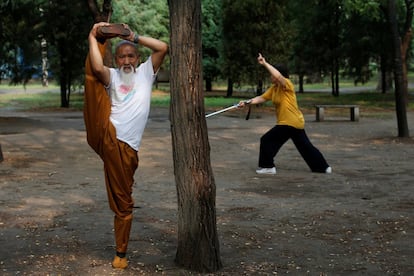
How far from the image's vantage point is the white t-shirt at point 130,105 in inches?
197

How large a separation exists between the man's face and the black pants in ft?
18.9

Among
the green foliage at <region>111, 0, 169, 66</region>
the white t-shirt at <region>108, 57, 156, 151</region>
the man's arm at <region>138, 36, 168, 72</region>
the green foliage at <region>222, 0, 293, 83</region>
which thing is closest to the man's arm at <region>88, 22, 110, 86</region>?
the white t-shirt at <region>108, 57, 156, 151</region>

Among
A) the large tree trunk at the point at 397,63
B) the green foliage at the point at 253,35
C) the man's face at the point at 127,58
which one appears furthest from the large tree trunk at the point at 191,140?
the green foliage at the point at 253,35

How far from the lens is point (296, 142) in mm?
10742

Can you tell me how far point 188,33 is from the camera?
4906mm

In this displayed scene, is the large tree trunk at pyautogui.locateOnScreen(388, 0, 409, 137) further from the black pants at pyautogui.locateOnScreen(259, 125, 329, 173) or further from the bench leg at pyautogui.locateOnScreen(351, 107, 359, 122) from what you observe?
the bench leg at pyautogui.locateOnScreen(351, 107, 359, 122)

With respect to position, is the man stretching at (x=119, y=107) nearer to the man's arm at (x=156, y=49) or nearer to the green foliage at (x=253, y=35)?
the man's arm at (x=156, y=49)

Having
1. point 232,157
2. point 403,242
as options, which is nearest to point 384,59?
point 232,157

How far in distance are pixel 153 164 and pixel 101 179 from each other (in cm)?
186

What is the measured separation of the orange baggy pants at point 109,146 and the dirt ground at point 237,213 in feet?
1.86

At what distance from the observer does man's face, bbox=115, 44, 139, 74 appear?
200 inches

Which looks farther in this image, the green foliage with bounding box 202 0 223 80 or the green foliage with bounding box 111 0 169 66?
the green foliage with bounding box 111 0 169 66

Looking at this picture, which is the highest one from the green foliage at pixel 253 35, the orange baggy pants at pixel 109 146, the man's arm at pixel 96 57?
the green foliage at pixel 253 35

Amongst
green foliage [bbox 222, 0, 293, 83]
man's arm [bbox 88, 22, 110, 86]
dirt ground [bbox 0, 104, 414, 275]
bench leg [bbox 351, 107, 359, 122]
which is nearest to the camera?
man's arm [bbox 88, 22, 110, 86]
